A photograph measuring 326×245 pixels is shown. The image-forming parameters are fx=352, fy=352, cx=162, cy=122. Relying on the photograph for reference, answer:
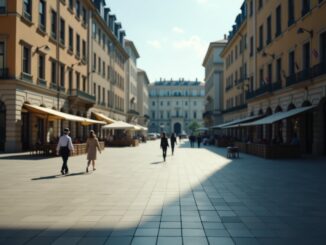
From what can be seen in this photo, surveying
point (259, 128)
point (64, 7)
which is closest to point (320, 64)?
point (259, 128)

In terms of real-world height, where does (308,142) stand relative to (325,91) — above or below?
below

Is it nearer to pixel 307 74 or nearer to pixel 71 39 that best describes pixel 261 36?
pixel 307 74

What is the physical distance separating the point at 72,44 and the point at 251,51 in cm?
1908

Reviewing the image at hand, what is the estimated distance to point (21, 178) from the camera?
12.1 metres

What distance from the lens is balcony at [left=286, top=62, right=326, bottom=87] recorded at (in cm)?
2085

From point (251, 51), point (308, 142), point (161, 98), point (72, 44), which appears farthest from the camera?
point (161, 98)

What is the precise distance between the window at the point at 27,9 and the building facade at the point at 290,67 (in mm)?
18618

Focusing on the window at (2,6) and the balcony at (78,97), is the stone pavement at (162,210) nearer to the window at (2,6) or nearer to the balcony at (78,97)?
the window at (2,6)

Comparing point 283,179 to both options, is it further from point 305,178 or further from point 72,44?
point 72,44

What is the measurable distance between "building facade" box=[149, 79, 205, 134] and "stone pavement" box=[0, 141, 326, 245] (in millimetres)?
111503

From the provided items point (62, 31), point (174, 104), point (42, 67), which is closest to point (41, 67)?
point (42, 67)

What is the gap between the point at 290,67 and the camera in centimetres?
2738

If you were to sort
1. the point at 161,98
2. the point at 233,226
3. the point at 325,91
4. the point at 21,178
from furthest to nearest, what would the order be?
the point at 161,98 < the point at 325,91 < the point at 21,178 < the point at 233,226

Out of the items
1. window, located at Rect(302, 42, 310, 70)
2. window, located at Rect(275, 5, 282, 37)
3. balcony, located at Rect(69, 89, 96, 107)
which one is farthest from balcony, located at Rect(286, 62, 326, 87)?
balcony, located at Rect(69, 89, 96, 107)
